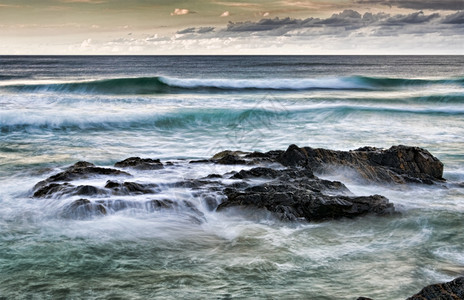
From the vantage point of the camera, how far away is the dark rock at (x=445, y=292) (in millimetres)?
3643

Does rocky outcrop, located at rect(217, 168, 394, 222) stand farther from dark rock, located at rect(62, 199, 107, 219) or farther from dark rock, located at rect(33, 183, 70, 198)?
dark rock, located at rect(33, 183, 70, 198)

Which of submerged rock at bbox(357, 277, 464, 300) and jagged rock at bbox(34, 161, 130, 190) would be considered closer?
submerged rock at bbox(357, 277, 464, 300)

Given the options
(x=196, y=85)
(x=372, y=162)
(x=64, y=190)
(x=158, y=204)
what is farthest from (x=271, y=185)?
(x=196, y=85)

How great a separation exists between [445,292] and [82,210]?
4.70m

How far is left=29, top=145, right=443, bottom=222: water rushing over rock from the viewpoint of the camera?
691cm

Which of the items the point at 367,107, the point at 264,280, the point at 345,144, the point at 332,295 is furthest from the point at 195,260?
the point at 367,107

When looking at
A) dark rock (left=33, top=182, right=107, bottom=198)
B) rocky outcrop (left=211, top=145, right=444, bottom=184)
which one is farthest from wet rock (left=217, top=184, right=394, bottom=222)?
dark rock (left=33, top=182, right=107, bottom=198)

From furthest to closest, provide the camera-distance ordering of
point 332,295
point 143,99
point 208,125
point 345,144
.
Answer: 1. point 143,99
2. point 208,125
3. point 345,144
4. point 332,295

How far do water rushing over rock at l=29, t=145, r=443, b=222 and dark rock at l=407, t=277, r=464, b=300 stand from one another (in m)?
3.01

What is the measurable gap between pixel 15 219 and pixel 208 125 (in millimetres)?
12091

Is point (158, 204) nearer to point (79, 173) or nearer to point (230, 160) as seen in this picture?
point (79, 173)

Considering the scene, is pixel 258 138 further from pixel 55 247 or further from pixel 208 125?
pixel 55 247

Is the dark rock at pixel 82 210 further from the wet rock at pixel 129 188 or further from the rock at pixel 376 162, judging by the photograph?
the rock at pixel 376 162

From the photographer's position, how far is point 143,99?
26797 mm
